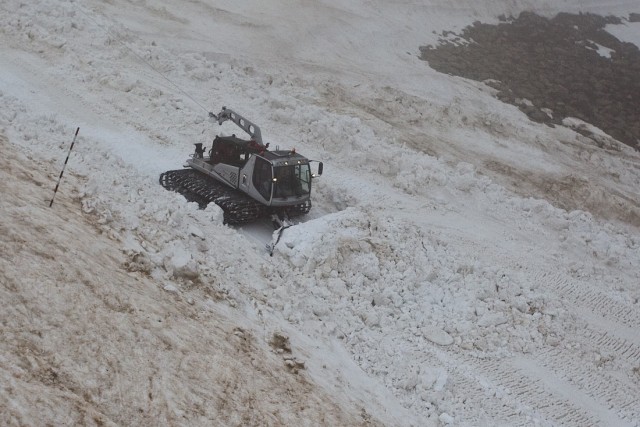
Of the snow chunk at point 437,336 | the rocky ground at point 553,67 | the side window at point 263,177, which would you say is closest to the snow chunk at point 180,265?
the side window at point 263,177

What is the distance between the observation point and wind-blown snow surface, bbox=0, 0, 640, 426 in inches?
289

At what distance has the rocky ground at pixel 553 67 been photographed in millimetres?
26750

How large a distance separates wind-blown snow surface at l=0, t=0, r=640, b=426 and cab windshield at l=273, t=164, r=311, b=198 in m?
1.22

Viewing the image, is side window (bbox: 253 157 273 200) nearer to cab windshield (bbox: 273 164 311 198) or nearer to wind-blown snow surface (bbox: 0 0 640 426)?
cab windshield (bbox: 273 164 311 198)

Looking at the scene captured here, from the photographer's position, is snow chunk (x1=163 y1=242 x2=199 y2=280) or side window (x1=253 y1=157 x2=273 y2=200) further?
side window (x1=253 y1=157 x2=273 y2=200)

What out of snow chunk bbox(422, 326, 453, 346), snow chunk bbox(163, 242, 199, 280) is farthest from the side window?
snow chunk bbox(422, 326, 453, 346)

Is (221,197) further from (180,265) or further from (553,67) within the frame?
(553,67)

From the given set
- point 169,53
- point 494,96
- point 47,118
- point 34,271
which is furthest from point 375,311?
point 494,96

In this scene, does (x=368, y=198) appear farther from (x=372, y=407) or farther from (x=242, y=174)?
(x=372, y=407)

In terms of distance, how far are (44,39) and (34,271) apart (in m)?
15.1

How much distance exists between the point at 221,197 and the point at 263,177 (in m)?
1.24

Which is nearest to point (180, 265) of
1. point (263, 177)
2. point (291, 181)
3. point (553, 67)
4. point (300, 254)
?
point (300, 254)

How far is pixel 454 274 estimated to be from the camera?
12.9 meters

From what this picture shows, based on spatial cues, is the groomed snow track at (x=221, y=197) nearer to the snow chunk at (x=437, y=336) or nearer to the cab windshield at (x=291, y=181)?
the cab windshield at (x=291, y=181)
